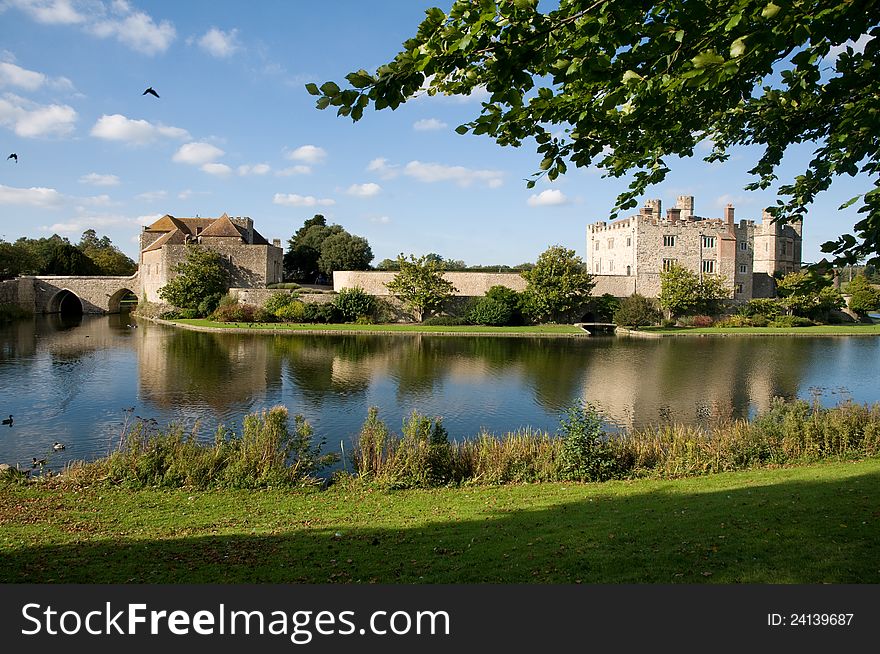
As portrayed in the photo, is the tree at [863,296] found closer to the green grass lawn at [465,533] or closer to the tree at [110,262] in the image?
the green grass lawn at [465,533]

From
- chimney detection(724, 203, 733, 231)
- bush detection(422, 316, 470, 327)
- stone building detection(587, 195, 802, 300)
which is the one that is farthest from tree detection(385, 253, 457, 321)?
chimney detection(724, 203, 733, 231)

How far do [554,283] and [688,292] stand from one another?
33.5ft

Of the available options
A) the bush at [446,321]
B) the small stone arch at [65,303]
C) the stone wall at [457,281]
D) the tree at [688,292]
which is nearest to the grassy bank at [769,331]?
the tree at [688,292]

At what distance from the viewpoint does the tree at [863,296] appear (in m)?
47.6

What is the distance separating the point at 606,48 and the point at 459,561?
173 inches

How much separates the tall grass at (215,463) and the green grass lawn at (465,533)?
499 mm

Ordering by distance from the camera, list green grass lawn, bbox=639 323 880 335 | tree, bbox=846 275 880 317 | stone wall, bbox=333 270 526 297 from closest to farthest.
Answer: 1. green grass lawn, bbox=639 323 880 335
2. stone wall, bbox=333 270 526 297
3. tree, bbox=846 275 880 317

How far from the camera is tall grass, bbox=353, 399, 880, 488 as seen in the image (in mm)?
10031

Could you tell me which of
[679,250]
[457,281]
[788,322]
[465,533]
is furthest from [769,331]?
[465,533]

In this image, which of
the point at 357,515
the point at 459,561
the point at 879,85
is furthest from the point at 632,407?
the point at 879,85

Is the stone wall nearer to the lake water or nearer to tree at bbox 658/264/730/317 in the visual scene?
tree at bbox 658/264/730/317

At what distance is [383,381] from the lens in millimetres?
20906

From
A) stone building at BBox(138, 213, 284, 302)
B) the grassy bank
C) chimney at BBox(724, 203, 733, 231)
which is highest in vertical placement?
chimney at BBox(724, 203, 733, 231)

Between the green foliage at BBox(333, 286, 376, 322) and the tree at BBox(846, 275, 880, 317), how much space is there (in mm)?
37831
